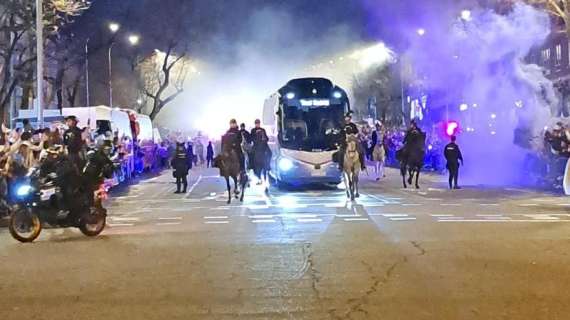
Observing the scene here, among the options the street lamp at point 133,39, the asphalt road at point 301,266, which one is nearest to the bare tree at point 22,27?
the asphalt road at point 301,266

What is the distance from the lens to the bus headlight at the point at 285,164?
26.0 metres

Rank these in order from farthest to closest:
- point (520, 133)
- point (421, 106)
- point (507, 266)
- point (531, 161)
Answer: point (421, 106), point (520, 133), point (531, 161), point (507, 266)

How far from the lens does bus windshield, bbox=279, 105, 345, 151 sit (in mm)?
26094

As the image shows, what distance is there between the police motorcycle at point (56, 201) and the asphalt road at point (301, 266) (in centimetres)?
32

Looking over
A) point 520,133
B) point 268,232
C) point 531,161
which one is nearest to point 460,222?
point 268,232

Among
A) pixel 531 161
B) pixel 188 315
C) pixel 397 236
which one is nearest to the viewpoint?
pixel 188 315

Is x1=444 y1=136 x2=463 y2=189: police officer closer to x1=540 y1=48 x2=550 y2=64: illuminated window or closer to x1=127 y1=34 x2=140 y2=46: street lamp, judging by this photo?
x1=127 y1=34 x2=140 y2=46: street lamp

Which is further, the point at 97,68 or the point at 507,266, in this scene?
the point at 97,68

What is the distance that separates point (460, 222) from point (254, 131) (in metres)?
9.31

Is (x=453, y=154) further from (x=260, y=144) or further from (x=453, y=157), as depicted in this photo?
(x=260, y=144)

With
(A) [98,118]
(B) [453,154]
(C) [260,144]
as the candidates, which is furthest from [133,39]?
(B) [453,154]

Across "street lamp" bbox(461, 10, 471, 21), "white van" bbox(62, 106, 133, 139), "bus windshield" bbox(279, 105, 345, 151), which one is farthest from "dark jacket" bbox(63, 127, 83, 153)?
"street lamp" bbox(461, 10, 471, 21)

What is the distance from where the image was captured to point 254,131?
24.1 metres

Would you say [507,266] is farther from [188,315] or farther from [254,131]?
[254,131]
